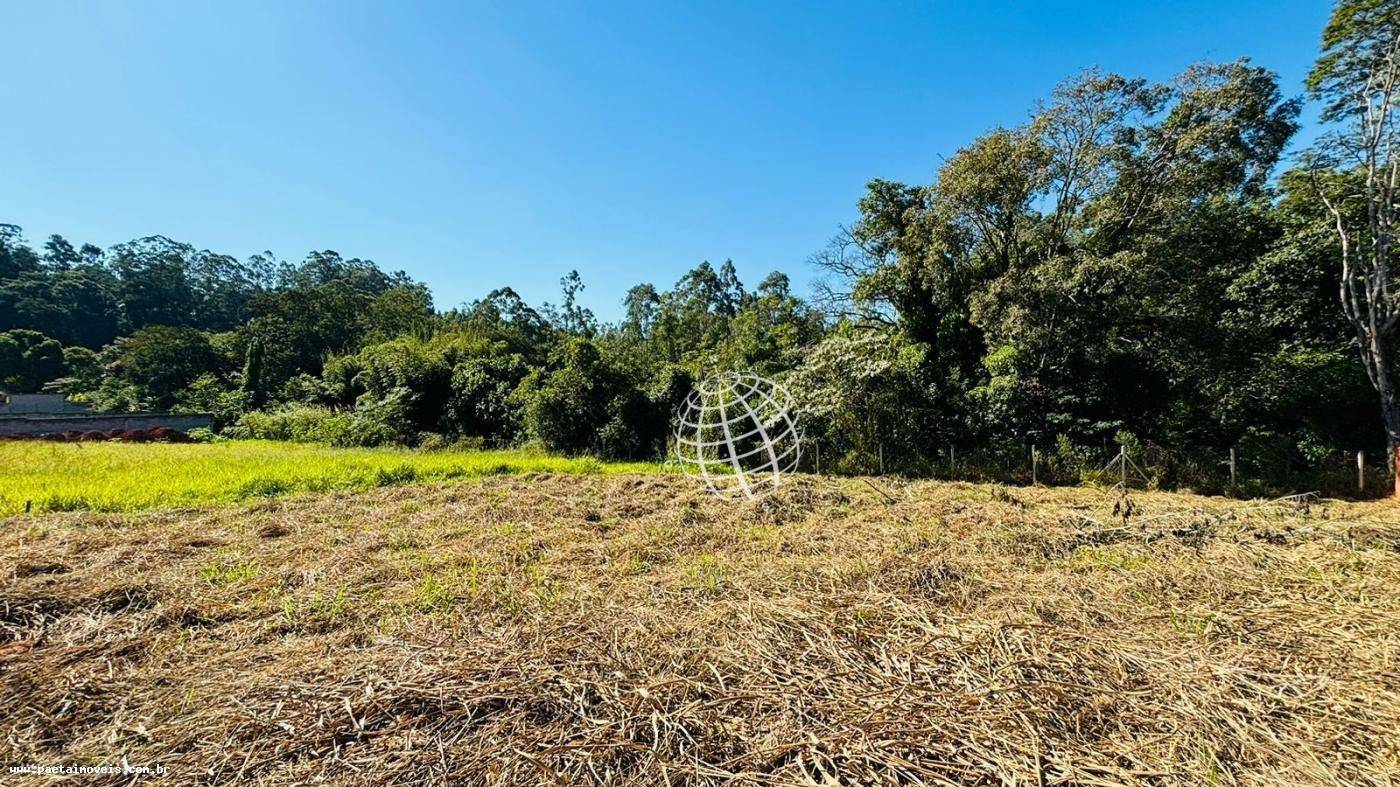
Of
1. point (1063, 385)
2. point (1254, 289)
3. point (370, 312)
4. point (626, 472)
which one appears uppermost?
point (370, 312)

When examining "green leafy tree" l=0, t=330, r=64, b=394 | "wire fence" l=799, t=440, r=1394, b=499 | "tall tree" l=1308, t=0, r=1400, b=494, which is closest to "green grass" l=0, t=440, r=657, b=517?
"wire fence" l=799, t=440, r=1394, b=499

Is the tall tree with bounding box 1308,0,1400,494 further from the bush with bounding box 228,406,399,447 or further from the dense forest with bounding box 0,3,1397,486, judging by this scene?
the bush with bounding box 228,406,399,447

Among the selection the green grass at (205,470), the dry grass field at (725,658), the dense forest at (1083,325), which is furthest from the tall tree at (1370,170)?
the green grass at (205,470)

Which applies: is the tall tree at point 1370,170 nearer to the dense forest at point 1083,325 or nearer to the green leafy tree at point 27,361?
the dense forest at point 1083,325

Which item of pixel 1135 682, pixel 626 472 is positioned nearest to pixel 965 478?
pixel 626 472

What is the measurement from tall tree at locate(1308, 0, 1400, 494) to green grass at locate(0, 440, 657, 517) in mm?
14819

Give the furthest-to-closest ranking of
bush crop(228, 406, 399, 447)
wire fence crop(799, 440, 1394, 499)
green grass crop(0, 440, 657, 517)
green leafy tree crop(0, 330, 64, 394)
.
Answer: green leafy tree crop(0, 330, 64, 394) → bush crop(228, 406, 399, 447) → wire fence crop(799, 440, 1394, 499) → green grass crop(0, 440, 657, 517)

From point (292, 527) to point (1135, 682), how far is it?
8091 mm

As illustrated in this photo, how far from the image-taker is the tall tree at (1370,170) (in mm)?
9328

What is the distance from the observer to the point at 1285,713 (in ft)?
6.89

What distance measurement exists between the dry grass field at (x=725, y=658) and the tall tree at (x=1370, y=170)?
8.01 m

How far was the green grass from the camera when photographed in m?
7.63

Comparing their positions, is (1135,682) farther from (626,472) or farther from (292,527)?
(626,472)

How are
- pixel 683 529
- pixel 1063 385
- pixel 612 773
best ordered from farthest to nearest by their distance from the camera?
pixel 1063 385
pixel 683 529
pixel 612 773
